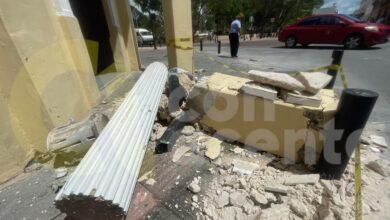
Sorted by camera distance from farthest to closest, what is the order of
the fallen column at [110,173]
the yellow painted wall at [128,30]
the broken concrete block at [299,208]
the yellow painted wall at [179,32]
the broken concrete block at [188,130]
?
the yellow painted wall at [128,30] → the yellow painted wall at [179,32] → the broken concrete block at [188,130] → the broken concrete block at [299,208] → the fallen column at [110,173]

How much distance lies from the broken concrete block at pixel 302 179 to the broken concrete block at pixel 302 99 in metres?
0.79

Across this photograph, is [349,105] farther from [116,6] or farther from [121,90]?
[116,6]

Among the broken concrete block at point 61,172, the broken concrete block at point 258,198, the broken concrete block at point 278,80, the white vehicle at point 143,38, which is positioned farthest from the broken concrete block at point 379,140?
the white vehicle at point 143,38

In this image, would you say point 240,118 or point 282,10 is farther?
point 282,10

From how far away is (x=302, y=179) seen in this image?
2373mm

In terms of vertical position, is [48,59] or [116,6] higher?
[116,6]

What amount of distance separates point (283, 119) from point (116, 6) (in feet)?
20.3

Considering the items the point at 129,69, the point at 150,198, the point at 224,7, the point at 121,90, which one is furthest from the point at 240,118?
the point at 224,7

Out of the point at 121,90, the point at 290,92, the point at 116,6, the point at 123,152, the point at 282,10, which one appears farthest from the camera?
the point at 282,10

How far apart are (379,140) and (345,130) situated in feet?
4.49

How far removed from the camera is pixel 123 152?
200 centimetres

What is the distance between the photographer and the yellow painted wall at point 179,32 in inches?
223

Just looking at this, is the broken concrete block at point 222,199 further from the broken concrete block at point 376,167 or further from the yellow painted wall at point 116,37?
the yellow painted wall at point 116,37

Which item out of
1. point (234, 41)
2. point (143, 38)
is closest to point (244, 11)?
point (143, 38)
